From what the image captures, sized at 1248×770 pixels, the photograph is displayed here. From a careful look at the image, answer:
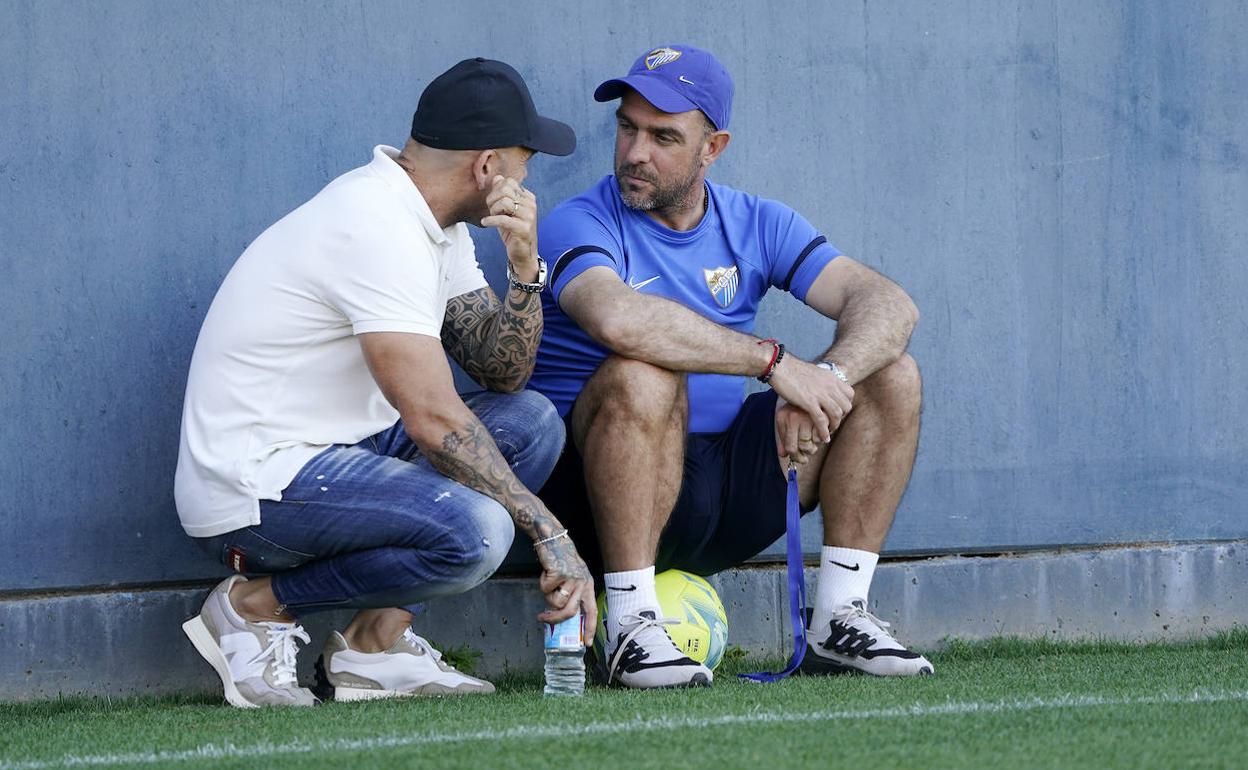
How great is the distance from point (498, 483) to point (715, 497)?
0.85m

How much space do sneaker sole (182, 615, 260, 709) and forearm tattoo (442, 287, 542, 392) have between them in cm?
101

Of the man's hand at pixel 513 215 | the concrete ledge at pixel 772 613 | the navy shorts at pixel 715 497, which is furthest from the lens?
the navy shorts at pixel 715 497

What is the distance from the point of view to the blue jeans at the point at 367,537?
3.73m

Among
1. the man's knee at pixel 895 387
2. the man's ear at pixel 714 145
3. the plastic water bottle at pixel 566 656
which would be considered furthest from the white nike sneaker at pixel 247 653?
the man's ear at pixel 714 145

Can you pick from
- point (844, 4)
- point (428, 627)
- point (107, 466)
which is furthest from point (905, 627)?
point (107, 466)

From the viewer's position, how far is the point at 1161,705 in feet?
11.5

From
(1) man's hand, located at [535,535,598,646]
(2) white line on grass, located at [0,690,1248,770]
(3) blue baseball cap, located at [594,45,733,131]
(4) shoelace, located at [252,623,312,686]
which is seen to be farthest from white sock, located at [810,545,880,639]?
(4) shoelace, located at [252,623,312,686]

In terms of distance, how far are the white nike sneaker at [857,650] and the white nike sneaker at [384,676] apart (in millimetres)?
918

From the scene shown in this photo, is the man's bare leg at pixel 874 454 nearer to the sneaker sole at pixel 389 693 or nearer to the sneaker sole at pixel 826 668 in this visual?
the sneaker sole at pixel 826 668

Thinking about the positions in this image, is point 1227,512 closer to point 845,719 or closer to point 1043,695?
point 1043,695

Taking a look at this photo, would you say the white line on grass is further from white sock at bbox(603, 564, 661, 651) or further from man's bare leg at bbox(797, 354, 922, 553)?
man's bare leg at bbox(797, 354, 922, 553)

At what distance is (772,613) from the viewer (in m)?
4.85

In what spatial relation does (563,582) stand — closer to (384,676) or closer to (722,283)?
(384,676)

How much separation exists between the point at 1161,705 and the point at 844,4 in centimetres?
253
